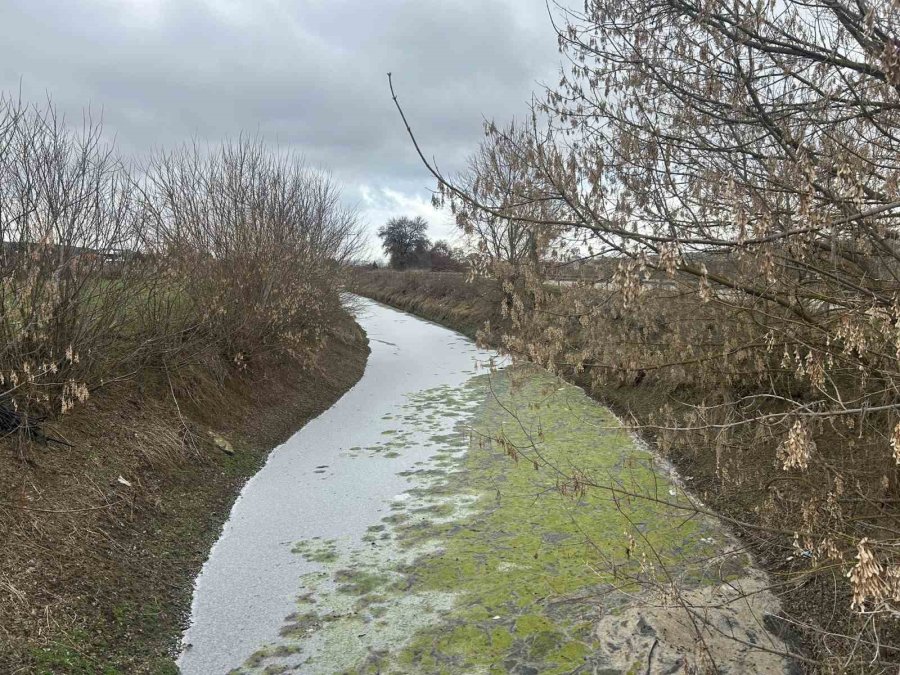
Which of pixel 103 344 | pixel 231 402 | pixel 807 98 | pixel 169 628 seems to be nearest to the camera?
pixel 807 98

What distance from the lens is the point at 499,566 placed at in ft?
21.0

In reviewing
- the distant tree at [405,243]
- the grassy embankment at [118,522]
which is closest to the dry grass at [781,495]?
the grassy embankment at [118,522]

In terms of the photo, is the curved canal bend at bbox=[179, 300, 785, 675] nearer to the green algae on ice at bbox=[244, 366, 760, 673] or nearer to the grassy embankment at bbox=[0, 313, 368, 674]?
the green algae on ice at bbox=[244, 366, 760, 673]

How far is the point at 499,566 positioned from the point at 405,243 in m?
62.1

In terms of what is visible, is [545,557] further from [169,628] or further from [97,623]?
[97,623]

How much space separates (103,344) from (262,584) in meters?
3.71

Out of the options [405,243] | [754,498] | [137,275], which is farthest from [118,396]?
[405,243]

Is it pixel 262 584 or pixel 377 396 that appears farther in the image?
pixel 377 396

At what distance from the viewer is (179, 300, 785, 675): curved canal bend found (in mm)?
4906

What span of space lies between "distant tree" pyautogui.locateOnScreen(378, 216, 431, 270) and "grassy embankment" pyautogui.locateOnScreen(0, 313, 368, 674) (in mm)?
56112

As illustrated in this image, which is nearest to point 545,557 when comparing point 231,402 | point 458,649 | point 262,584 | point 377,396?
point 458,649

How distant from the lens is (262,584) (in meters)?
6.23

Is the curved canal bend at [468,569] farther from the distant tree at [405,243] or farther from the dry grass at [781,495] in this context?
the distant tree at [405,243]

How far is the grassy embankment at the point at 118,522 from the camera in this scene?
4.71 metres
